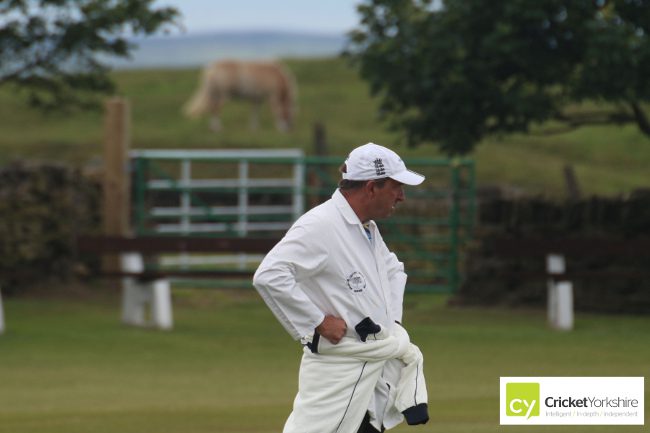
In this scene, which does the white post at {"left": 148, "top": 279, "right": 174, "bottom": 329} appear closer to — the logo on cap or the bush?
the bush

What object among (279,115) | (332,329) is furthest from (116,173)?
(279,115)

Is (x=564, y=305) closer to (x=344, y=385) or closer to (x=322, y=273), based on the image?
(x=344, y=385)

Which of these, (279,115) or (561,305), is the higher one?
(561,305)

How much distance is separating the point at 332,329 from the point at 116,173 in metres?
12.2

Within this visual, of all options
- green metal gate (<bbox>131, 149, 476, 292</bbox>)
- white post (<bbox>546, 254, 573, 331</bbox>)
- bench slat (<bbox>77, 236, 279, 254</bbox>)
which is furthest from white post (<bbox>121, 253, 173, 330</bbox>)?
white post (<bbox>546, 254, 573, 331</bbox>)

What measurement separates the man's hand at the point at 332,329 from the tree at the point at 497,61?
9.67 metres

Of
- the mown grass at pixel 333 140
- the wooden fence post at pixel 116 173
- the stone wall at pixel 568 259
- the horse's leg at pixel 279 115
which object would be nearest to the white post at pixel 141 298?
the wooden fence post at pixel 116 173

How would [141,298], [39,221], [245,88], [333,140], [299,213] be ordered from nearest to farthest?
[141,298]
[39,221]
[299,213]
[333,140]
[245,88]

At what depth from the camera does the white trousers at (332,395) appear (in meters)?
5.79

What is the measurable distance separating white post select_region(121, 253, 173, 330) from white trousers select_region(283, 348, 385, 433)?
9.82 meters

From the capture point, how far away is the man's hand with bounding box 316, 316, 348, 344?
18.7ft

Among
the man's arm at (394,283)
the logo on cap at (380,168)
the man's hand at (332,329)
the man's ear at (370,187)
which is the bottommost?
the man's hand at (332,329)

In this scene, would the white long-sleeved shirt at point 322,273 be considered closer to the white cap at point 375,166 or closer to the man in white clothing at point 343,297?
the man in white clothing at point 343,297

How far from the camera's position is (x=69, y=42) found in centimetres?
1823
